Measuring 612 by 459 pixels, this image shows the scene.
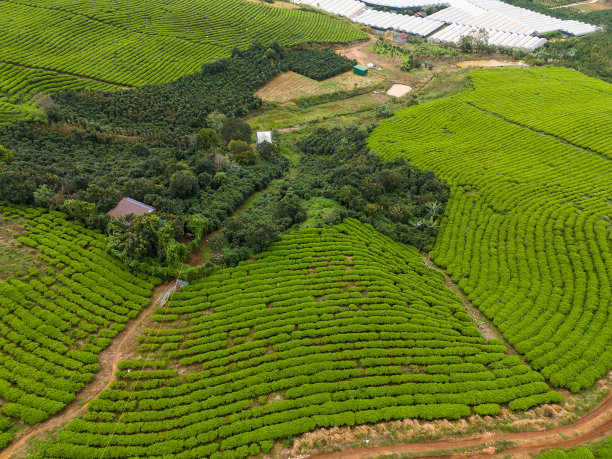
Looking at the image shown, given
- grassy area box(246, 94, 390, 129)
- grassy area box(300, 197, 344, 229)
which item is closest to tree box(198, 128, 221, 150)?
grassy area box(246, 94, 390, 129)

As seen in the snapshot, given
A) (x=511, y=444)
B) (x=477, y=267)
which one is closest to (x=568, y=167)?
(x=477, y=267)

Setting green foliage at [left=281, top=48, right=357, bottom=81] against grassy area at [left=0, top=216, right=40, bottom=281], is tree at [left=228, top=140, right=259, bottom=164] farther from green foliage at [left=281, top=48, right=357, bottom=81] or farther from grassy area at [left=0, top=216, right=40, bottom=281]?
green foliage at [left=281, top=48, right=357, bottom=81]

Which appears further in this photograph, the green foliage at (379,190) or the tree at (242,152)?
the tree at (242,152)

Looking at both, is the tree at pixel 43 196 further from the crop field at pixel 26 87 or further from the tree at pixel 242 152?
the tree at pixel 242 152

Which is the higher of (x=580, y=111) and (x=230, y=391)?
(x=580, y=111)

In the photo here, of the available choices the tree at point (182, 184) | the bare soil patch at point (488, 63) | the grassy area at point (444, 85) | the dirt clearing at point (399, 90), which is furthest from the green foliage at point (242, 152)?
the bare soil patch at point (488, 63)

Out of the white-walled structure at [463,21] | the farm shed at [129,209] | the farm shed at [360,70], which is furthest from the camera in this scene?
the white-walled structure at [463,21]

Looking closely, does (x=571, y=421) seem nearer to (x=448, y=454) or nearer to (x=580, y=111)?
(x=448, y=454)
